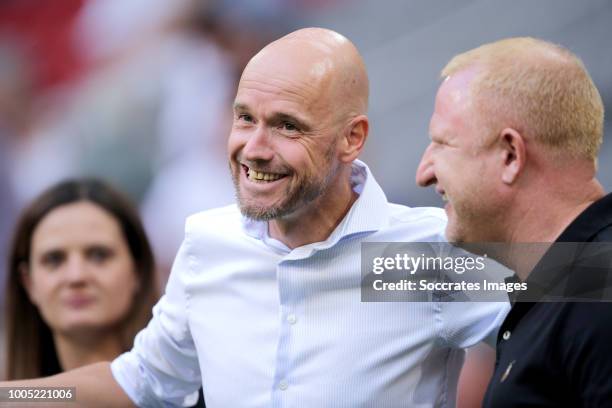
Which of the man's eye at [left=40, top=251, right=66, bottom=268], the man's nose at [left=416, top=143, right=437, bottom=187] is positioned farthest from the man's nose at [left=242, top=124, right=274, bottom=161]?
the man's eye at [left=40, top=251, right=66, bottom=268]

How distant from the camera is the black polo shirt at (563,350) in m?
1.78

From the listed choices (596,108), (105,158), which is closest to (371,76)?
(105,158)

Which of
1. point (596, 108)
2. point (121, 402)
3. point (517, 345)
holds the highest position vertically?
point (596, 108)

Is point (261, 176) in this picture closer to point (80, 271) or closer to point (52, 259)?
point (80, 271)

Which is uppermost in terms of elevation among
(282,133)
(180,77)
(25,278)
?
(180,77)

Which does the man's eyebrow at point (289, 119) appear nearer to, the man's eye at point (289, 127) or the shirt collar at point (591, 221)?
the man's eye at point (289, 127)

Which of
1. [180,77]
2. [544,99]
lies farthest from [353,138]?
[180,77]

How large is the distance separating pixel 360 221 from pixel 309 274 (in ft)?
0.56

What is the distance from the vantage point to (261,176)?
92.0 inches

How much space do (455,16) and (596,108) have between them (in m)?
2.36

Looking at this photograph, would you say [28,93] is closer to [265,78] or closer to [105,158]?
[105,158]

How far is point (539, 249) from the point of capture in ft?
6.79

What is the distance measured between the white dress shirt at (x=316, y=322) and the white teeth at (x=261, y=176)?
188 millimetres

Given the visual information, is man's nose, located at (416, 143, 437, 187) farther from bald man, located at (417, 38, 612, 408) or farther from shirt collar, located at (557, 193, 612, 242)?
shirt collar, located at (557, 193, 612, 242)
